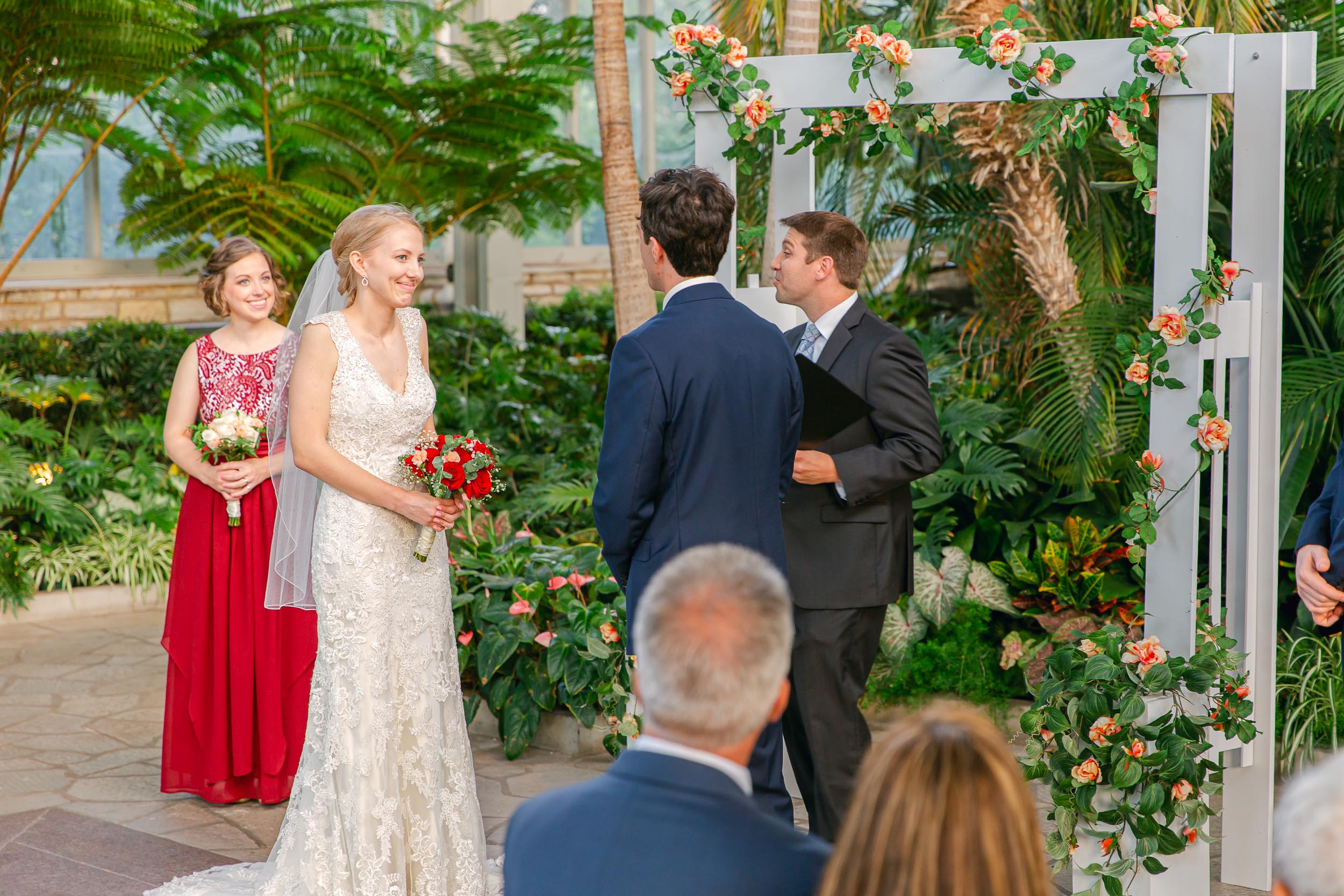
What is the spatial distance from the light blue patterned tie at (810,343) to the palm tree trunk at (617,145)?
7.61 feet

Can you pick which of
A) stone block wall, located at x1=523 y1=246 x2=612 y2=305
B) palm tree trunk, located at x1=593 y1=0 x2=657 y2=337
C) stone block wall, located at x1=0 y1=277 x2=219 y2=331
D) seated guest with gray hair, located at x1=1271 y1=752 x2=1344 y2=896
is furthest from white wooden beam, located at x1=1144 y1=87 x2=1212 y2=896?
stone block wall, located at x1=523 y1=246 x2=612 y2=305

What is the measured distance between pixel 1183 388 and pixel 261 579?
302 cm

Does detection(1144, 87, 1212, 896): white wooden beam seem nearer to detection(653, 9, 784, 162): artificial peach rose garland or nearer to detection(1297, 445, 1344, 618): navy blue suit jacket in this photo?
detection(1297, 445, 1344, 618): navy blue suit jacket

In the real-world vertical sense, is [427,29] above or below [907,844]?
above

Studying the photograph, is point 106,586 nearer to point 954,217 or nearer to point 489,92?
point 489,92

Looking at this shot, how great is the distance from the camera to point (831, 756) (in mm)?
→ 3438

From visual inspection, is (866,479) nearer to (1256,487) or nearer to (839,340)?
(839,340)

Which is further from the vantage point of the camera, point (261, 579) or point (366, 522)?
point (261, 579)

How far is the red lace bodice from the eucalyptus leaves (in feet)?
9.23

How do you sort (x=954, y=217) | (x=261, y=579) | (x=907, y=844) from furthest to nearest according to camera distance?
(x=954, y=217) → (x=261, y=579) → (x=907, y=844)

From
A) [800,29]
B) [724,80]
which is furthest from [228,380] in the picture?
[800,29]

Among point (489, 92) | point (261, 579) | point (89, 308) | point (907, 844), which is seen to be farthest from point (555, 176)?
point (907, 844)

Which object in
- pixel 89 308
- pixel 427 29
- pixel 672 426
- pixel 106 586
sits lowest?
pixel 106 586

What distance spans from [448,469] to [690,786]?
80.9 inches
